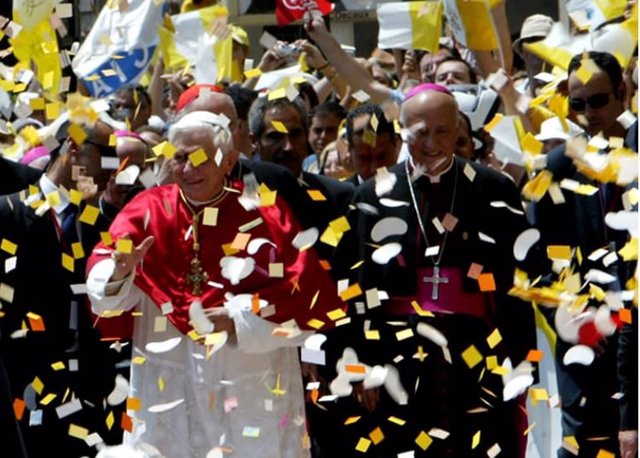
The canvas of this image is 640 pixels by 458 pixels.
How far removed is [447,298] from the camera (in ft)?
28.4

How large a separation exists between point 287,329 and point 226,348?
0.92 feet

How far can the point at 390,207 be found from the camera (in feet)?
28.9

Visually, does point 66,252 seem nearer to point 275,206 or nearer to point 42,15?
point 275,206

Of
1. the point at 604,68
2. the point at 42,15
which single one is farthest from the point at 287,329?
the point at 42,15

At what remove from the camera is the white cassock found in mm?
8508

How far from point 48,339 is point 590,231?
98.7 inches

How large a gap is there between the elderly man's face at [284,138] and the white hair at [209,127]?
99 centimetres

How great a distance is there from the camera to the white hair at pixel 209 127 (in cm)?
850

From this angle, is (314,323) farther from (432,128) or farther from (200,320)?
(432,128)

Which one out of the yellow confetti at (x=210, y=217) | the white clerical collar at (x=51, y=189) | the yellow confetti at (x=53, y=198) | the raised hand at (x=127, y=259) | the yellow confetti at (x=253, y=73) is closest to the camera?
the raised hand at (x=127, y=259)

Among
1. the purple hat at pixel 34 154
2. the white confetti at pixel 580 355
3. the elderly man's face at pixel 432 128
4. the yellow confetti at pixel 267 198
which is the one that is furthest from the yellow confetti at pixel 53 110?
the white confetti at pixel 580 355

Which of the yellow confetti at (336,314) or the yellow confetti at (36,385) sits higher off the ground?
the yellow confetti at (336,314)

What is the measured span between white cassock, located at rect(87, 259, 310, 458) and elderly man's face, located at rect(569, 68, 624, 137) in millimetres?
1536

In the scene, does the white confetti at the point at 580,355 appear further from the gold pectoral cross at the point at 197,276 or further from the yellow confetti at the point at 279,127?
the yellow confetti at the point at 279,127
